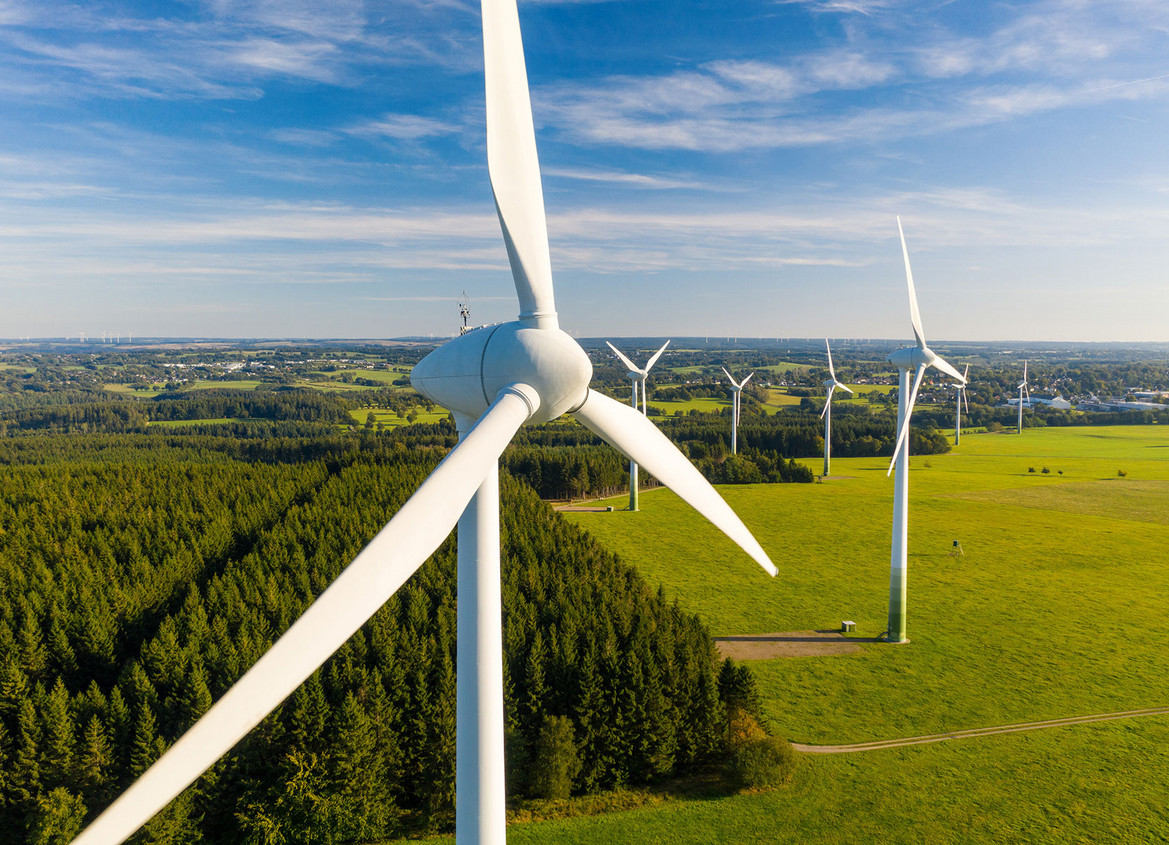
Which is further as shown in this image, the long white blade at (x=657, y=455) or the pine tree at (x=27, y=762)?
the pine tree at (x=27, y=762)

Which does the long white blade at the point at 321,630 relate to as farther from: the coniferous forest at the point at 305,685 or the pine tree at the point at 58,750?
the pine tree at the point at 58,750

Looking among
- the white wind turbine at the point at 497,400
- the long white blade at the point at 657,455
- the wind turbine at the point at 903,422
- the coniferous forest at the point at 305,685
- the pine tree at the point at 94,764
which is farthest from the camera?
the wind turbine at the point at 903,422

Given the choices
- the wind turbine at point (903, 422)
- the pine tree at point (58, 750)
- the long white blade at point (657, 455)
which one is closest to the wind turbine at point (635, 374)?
the wind turbine at point (903, 422)

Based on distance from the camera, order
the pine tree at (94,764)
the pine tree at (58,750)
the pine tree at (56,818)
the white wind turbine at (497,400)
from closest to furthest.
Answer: the white wind turbine at (497,400), the pine tree at (56,818), the pine tree at (58,750), the pine tree at (94,764)

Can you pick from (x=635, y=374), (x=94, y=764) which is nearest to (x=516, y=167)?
(x=94, y=764)

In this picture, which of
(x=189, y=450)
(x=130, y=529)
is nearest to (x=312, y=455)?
(x=189, y=450)

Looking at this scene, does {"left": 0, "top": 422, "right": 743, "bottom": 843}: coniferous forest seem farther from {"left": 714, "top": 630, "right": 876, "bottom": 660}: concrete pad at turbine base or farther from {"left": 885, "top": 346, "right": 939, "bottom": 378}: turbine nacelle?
{"left": 885, "top": 346, "right": 939, "bottom": 378}: turbine nacelle

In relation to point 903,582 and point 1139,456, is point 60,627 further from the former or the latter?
point 1139,456
